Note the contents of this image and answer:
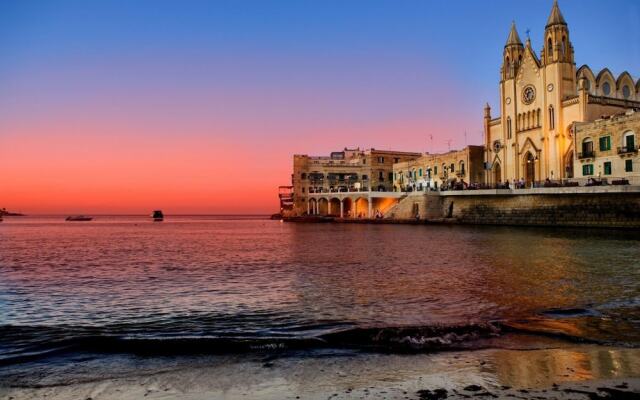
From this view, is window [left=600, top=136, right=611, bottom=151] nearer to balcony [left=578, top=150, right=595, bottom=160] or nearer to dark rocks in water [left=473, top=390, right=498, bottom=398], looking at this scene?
balcony [left=578, top=150, right=595, bottom=160]

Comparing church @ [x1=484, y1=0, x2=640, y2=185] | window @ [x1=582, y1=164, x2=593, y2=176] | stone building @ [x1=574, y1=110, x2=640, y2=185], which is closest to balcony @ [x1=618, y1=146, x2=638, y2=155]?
stone building @ [x1=574, y1=110, x2=640, y2=185]

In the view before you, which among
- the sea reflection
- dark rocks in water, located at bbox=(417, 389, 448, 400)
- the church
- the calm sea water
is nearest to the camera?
dark rocks in water, located at bbox=(417, 389, 448, 400)

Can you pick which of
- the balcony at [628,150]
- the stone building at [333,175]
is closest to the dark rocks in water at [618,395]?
the balcony at [628,150]

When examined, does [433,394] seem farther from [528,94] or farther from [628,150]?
[528,94]

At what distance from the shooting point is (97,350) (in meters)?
8.51

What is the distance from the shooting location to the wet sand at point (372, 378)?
19.4ft

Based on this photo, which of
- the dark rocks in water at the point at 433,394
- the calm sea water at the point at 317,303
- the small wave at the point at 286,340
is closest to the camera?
the dark rocks in water at the point at 433,394

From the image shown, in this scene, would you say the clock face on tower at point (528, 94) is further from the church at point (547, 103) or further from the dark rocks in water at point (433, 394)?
the dark rocks in water at point (433, 394)

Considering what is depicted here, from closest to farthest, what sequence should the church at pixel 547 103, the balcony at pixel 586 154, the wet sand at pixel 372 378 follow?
the wet sand at pixel 372 378 → the balcony at pixel 586 154 → the church at pixel 547 103

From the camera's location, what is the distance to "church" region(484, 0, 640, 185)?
51.2 m

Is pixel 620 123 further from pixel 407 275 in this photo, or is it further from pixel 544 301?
pixel 544 301

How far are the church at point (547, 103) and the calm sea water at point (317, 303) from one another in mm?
31264

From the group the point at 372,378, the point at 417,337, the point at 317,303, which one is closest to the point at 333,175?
the point at 317,303

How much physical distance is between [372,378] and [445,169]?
67.4 meters
